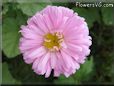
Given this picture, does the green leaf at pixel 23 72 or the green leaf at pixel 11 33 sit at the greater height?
the green leaf at pixel 11 33

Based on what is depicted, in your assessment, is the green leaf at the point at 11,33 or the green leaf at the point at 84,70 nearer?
the green leaf at the point at 11,33

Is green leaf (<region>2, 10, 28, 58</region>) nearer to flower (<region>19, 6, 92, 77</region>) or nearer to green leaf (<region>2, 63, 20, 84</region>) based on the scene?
green leaf (<region>2, 63, 20, 84</region>)

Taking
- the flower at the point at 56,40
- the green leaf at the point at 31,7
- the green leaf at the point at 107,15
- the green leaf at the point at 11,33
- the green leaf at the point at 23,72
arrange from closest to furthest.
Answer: the flower at the point at 56,40, the green leaf at the point at 31,7, the green leaf at the point at 11,33, the green leaf at the point at 107,15, the green leaf at the point at 23,72

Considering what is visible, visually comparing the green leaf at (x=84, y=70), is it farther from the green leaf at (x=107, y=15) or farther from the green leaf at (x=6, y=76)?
the green leaf at (x=6, y=76)

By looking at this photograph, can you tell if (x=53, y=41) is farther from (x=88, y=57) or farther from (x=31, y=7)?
(x=88, y=57)

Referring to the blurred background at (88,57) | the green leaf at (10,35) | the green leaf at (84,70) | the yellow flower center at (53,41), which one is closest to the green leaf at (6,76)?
the blurred background at (88,57)

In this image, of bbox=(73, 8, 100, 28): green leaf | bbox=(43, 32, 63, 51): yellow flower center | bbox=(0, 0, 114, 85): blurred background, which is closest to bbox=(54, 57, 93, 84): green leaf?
bbox=(0, 0, 114, 85): blurred background

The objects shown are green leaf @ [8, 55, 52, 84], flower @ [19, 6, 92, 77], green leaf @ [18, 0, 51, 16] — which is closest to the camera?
flower @ [19, 6, 92, 77]
